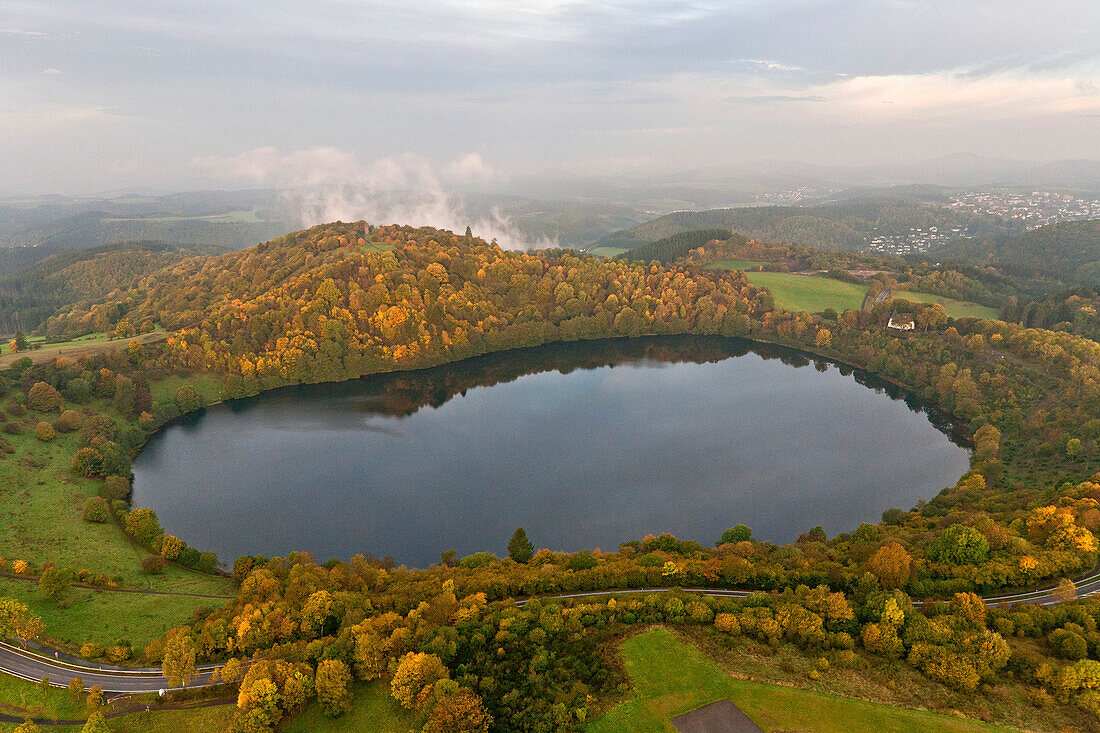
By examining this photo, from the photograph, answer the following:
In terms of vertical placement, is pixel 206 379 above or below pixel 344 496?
above

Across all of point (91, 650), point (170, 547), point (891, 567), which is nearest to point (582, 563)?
point (891, 567)

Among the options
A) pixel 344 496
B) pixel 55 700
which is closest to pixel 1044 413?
pixel 344 496

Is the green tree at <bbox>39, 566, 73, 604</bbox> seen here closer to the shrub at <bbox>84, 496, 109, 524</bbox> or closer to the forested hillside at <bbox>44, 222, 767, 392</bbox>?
the shrub at <bbox>84, 496, 109, 524</bbox>

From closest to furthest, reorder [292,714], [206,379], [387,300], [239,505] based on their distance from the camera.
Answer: [292,714] → [239,505] → [206,379] → [387,300]

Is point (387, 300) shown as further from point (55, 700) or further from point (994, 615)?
point (994, 615)

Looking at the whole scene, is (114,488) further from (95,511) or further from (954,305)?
(954,305)

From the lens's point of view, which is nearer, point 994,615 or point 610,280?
point 994,615

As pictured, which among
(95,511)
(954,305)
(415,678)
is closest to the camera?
(415,678)
